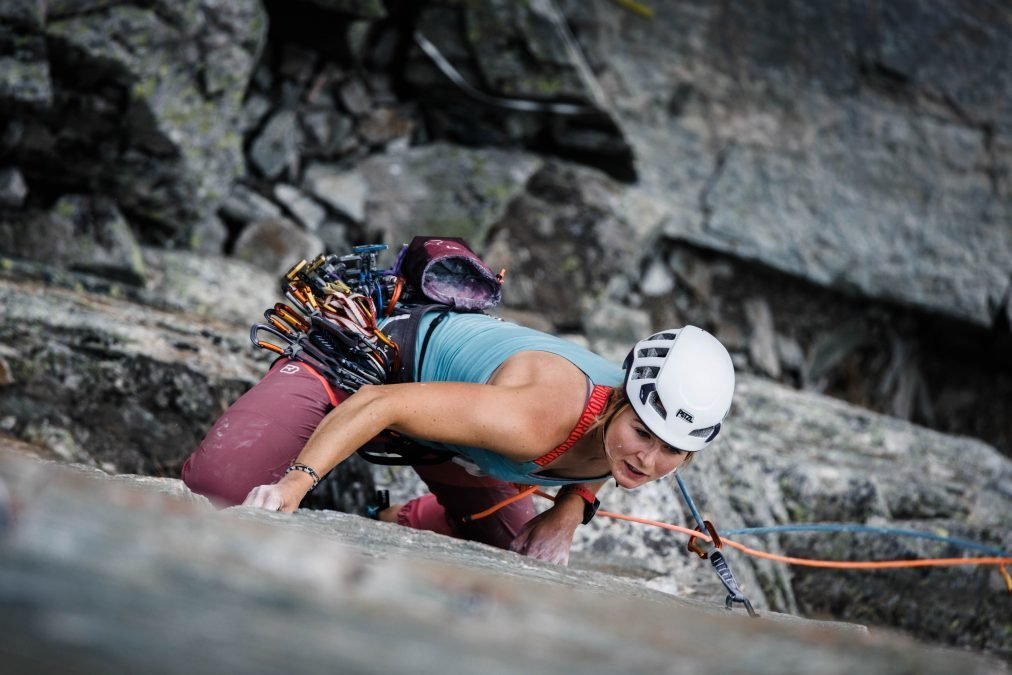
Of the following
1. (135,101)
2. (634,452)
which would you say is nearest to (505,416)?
(634,452)

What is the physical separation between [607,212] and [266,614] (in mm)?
8860

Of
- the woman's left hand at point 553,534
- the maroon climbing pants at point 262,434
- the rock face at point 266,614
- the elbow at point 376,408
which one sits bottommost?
the woman's left hand at point 553,534

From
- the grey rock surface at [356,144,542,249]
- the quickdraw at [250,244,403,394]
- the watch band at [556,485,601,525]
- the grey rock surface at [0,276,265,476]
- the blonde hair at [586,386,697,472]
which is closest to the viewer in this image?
the blonde hair at [586,386,697,472]

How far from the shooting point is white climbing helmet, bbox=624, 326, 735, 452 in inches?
137

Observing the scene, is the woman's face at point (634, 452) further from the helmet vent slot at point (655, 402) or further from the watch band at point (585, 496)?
the watch band at point (585, 496)

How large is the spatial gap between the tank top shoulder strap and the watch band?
0.51 m

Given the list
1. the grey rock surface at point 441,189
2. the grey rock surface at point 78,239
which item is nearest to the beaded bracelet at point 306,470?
the grey rock surface at point 78,239

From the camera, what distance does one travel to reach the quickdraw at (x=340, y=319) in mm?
3938

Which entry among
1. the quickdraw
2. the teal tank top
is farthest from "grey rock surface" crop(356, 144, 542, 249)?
the teal tank top

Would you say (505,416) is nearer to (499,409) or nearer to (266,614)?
(499,409)

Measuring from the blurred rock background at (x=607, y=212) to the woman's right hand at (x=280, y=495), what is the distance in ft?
5.91

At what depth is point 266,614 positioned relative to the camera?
1.43 m

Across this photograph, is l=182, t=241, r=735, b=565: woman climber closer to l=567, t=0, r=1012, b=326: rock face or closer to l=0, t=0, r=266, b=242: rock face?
l=0, t=0, r=266, b=242: rock face

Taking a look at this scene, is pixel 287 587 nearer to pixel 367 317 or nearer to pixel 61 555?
pixel 61 555
